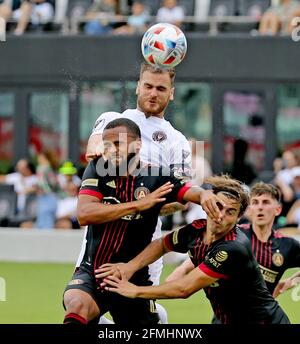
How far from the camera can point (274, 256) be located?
9.87 m

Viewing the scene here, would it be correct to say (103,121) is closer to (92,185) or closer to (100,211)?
(92,185)

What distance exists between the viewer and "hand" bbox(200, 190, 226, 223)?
26.5 feet

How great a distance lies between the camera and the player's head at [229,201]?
8.23 metres

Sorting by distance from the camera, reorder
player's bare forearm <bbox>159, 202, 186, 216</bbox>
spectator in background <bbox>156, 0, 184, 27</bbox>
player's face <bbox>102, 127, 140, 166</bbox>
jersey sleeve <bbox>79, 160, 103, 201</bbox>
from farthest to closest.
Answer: spectator in background <bbox>156, 0, 184, 27</bbox>, player's bare forearm <bbox>159, 202, 186, 216</bbox>, jersey sleeve <bbox>79, 160, 103, 201</bbox>, player's face <bbox>102, 127, 140, 166</bbox>

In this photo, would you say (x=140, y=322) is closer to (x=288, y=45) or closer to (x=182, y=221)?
(x=182, y=221)

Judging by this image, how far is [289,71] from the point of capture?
21.7m

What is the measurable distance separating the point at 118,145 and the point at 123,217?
0.52 m

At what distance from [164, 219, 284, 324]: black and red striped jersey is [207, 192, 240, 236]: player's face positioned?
8cm

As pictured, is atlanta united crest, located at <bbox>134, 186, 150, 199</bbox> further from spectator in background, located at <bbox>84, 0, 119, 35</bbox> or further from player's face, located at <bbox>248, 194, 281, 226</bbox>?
Answer: spectator in background, located at <bbox>84, 0, 119, 35</bbox>

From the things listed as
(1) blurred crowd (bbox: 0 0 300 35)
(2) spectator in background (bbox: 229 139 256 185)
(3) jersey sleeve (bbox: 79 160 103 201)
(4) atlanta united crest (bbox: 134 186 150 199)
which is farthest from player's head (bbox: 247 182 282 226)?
(1) blurred crowd (bbox: 0 0 300 35)

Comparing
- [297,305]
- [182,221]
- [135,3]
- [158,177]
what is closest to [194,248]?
[158,177]

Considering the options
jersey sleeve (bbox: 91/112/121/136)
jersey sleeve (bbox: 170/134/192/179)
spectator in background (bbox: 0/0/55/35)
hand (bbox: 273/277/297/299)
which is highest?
spectator in background (bbox: 0/0/55/35)

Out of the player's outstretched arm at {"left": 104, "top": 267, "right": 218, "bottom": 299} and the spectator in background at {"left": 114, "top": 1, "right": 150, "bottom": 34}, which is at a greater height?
the spectator in background at {"left": 114, "top": 1, "right": 150, "bottom": 34}
